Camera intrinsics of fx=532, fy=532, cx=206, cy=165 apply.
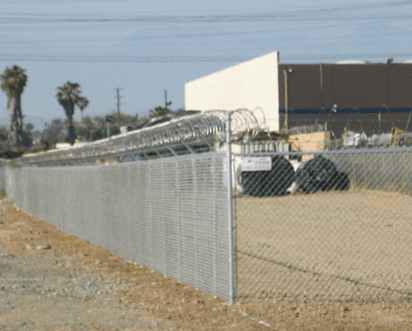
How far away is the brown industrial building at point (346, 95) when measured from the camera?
30.8 meters

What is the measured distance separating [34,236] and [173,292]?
807 centimetres

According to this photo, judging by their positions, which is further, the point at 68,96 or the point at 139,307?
the point at 68,96

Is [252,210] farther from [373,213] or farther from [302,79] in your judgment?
[302,79]

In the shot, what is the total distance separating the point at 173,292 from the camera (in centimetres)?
730

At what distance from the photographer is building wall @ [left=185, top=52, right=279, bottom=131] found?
3114 cm

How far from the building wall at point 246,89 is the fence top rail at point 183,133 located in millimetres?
17781

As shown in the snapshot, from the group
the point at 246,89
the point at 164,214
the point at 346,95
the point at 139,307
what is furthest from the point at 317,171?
the point at 246,89

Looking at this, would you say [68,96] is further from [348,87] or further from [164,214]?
[164,214]

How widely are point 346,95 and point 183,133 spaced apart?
2587 cm

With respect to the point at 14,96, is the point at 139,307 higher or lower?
lower

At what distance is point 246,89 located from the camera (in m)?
34.0

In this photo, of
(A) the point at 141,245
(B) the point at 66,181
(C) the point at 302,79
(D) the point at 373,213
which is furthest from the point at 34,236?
(C) the point at 302,79

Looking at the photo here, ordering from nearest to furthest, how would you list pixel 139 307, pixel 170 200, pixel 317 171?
pixel 139 307
pixel 170 200
pixel 317 171

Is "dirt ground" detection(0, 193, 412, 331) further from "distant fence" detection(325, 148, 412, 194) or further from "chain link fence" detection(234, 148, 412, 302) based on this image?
"distant fence" detection(325, 148, 412, 194)
